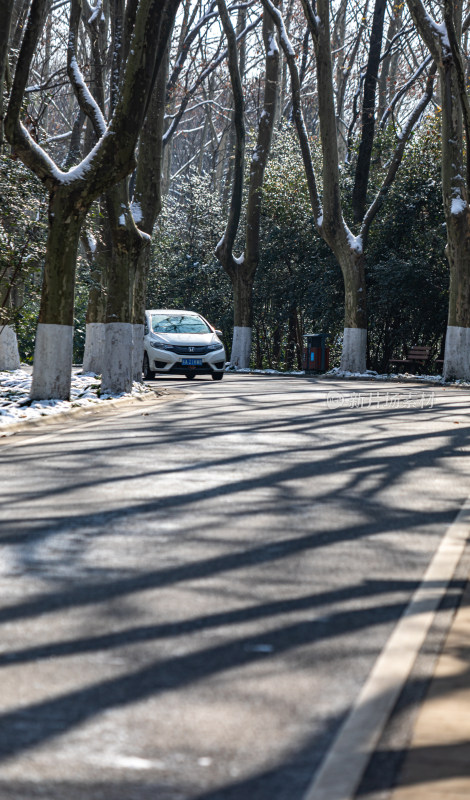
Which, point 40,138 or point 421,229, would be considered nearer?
point 40,138

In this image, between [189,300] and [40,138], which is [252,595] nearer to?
[40,138]

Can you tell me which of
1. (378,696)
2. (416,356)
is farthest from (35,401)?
(416,356)

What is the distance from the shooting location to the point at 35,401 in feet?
52.0

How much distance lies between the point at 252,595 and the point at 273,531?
1.65 meters

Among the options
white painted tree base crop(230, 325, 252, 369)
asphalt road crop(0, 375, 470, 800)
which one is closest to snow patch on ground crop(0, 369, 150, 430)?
asphalt road crop(0, 375, 470, 800)

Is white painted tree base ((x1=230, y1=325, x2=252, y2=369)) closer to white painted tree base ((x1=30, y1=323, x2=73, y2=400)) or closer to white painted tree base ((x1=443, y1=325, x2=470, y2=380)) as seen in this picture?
white painted tree base ((x1=443, y1=325, x2=470, y2=380))

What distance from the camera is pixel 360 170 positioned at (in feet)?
110

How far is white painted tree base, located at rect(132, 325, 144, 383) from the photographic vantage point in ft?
67.2

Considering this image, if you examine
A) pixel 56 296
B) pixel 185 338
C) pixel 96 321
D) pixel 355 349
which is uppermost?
pixel 56 296

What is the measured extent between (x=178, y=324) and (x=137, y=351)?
689 centimetres

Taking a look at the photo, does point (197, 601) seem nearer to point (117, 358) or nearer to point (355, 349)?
point (117, 358)

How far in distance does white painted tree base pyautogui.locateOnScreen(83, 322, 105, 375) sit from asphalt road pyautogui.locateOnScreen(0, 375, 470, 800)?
1273cm

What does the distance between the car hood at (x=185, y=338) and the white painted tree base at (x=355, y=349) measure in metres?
6.88

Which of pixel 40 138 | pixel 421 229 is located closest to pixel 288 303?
pixel 421 229
